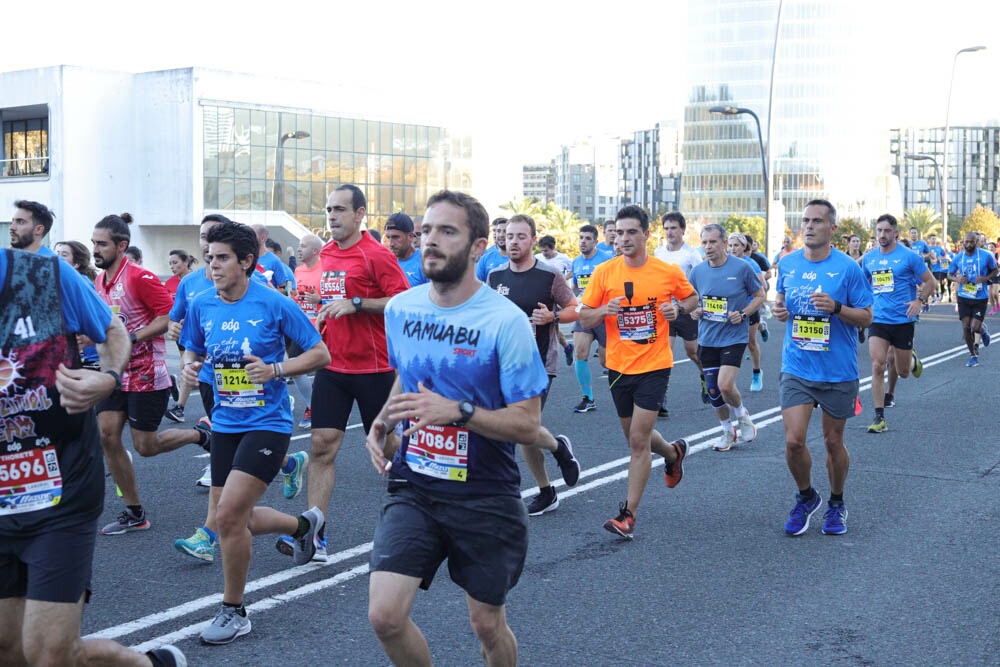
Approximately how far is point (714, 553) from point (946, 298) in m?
40.8

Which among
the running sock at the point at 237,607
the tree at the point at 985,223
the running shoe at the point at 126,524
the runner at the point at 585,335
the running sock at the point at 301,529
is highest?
the tree at the point at 985,223

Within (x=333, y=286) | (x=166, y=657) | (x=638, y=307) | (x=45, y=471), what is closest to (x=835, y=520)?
(x=638, y=307)

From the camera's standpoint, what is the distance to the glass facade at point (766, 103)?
152250 millimetres

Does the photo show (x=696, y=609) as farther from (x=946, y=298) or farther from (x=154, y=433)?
(x=946, y=298)

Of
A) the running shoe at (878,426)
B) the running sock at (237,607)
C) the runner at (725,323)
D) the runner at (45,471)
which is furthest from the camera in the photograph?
the running shoe at (878,426)

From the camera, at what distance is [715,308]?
10.9 metres

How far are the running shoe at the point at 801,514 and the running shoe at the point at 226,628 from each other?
11.7 ft

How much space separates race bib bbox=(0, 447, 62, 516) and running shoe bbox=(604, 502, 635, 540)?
4005 millimetres

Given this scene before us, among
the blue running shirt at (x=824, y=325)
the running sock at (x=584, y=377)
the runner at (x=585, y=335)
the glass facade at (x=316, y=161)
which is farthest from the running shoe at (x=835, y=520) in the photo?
the glass facade at (x=316, y=161)

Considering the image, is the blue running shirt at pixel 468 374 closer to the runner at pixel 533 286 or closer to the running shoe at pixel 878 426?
the runner at pixel 533 286

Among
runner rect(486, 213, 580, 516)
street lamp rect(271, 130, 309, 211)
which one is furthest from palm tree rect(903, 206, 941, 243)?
runner rect(486, 213, 580, 516)

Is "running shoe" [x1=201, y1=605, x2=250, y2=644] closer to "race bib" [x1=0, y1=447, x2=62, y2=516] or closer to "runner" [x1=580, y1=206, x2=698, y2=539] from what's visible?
"race bib" [x1=0, y1=447, x2=62, y2=516]

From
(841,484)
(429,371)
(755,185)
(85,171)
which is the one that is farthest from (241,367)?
(755,185)

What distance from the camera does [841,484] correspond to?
7348 mm
